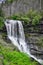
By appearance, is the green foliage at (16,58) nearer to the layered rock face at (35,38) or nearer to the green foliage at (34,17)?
the layered rock face at (35,38)

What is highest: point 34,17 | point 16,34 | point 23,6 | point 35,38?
point 23,6

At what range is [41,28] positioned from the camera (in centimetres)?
2080

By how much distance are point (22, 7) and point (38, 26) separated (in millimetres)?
6728

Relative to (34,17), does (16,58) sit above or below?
below

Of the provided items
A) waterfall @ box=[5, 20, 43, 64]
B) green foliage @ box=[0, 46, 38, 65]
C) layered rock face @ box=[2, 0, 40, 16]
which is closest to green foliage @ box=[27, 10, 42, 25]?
waterfall @ box=[5, 20, 43, 64]

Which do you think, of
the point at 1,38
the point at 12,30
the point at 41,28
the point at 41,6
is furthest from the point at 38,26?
the point at 41,6

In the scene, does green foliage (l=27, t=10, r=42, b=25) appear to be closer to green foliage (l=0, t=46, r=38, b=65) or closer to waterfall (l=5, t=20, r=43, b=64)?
waterfall (l=5, t=20, r=43, b=64)

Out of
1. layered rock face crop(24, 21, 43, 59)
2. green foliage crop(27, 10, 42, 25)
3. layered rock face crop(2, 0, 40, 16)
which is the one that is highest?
layered rock face crop(2, 0, 40, 16)

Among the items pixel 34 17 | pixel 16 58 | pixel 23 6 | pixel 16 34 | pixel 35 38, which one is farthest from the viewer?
pixel 23 6

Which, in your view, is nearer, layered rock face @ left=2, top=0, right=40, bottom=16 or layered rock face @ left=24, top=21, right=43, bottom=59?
layered rock face @ left=24, top=21, right=43, bottom=59

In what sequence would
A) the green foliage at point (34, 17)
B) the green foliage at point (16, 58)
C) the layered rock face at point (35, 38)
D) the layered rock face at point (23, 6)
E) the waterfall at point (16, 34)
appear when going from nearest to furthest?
the green foliage at point (16, 58) < the layered rock face at point (35, 38) < the waterfall at point (16, 34) < the green foliage at point (34, 17) < the layered rock face at point (23, 6)

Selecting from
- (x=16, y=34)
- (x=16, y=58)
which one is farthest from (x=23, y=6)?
(x=16, y=58)

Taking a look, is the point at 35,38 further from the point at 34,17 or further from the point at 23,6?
the point at 23,6

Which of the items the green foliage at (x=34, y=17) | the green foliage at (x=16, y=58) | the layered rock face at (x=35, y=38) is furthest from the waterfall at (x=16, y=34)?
the green foliage at (x=16, y=58)
